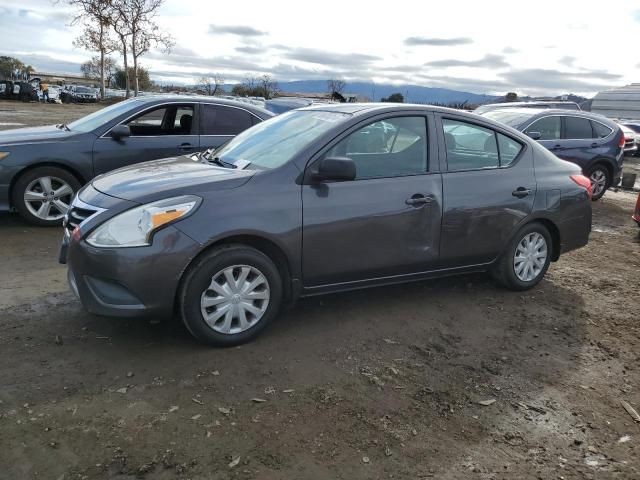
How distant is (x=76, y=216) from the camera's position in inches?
163

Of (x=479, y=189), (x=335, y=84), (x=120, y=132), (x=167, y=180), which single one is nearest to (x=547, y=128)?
(x=479, y=189)

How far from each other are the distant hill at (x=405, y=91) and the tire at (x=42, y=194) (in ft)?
30.0

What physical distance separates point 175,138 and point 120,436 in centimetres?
499

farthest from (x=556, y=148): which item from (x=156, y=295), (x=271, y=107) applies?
(x=156, y=295)

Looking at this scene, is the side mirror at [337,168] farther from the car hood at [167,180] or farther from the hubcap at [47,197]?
the hubcap at [47,197]

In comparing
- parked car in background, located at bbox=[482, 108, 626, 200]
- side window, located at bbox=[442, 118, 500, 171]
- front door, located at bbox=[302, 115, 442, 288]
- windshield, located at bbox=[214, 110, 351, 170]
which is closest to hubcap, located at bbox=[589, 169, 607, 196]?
parked car in background, located at bbox=[482, 108, 626, 200]

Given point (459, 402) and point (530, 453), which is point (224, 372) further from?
point (530, 453)

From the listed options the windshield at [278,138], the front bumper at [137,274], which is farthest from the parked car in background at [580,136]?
the front bumper at [137,274]

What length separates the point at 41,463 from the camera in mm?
2689

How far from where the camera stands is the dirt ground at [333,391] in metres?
2.83

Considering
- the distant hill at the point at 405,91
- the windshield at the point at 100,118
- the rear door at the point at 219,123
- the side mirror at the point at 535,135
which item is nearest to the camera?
the windshield at the point at 100,118

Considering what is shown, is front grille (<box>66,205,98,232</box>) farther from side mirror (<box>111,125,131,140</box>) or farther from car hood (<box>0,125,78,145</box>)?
car hood (<box>0,125,78,145</box>)

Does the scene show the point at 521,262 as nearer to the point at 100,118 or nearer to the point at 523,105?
the point at 100,118

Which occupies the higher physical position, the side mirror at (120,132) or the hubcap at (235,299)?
the side mirror at (120,132)
